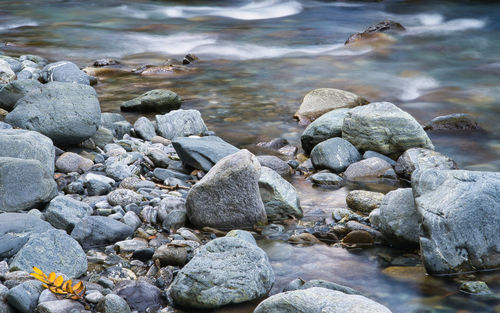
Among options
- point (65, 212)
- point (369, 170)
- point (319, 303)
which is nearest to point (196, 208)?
point (65, 212)

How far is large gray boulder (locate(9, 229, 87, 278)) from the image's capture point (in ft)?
12.8

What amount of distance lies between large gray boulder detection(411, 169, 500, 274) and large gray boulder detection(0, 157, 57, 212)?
2881 mm

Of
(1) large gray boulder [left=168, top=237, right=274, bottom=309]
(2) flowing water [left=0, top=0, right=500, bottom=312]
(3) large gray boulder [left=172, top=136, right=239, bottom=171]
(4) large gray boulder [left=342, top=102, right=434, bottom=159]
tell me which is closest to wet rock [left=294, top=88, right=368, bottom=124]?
(2) flowing water [left=0, top=0, right=500, bottom=312]

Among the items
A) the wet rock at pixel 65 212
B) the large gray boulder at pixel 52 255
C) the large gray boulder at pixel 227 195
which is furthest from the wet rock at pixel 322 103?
the large gray boulder at pixel 52 255

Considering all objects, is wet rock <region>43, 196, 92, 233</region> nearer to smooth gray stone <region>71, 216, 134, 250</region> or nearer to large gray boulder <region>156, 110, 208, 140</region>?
smooth gray stone <region>71, 216, 134, 250</region>

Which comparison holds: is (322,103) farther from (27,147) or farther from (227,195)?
(27,147)

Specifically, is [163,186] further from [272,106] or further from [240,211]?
[272,106]

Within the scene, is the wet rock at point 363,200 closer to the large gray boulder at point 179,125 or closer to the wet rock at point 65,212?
the wet rock at point 65,212

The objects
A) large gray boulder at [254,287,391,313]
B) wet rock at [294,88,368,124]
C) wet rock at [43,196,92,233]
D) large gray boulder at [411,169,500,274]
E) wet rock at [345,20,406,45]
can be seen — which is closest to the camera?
large gray boulder at [254,287,391,313]

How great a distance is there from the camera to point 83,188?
5.60 metres

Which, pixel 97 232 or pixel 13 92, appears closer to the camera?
pixel 97 232

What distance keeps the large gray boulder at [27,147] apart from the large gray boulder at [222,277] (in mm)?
2048

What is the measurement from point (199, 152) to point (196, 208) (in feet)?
4.23

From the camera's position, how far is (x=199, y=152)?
622 centimetres
